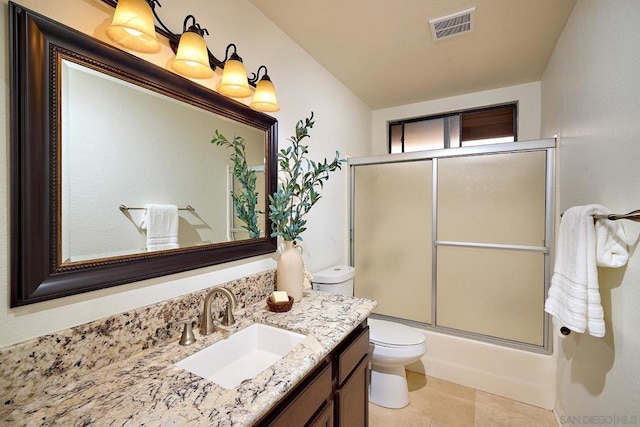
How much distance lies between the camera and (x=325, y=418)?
3.36ft

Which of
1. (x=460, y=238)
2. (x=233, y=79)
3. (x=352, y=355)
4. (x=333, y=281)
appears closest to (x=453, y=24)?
(x=233, y=79)

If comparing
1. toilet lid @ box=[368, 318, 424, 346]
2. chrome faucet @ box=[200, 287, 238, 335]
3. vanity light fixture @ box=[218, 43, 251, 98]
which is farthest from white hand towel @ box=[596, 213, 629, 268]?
vanity light fixture @ box=[218, 43, 251, 98]

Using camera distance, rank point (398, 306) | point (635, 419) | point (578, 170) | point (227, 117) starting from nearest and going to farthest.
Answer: point (635, 419) < point (227, 117) < point (578, 170) < point (398, 306)

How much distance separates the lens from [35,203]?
73cm

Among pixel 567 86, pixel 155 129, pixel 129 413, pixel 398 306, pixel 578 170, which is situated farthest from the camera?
pixel 398 306

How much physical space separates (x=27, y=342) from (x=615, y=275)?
1996 mm

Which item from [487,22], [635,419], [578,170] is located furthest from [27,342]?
[487,22]

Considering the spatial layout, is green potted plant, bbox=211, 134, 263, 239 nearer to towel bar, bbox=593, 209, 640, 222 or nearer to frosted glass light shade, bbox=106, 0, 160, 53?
frosted glass light shade, bbox=106, 0, 160, 53

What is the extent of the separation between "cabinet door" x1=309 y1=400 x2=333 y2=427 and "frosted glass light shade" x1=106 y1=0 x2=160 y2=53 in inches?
55.2

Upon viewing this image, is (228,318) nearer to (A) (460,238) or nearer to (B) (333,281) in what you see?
(B) (333,281)

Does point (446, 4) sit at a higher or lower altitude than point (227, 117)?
higher

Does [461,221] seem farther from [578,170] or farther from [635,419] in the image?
[635,419]

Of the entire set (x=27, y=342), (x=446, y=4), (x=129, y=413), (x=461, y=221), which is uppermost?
(x=446, y=4)

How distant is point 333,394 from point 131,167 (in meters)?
1.17
